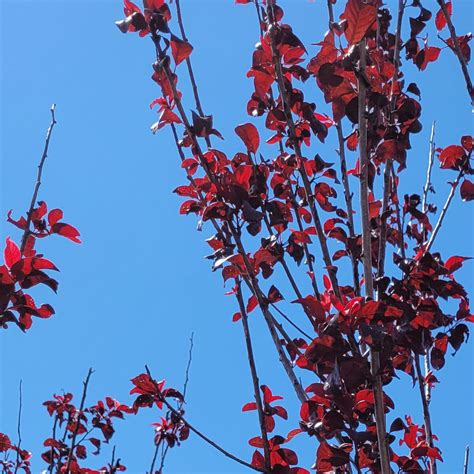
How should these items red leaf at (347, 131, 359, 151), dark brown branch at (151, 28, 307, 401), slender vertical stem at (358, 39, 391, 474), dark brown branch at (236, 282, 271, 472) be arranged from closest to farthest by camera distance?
slender vertical stem at (358, 39, 391, 474)
dark brown branch at (236, 282, 271, 472)
dark brown branch at (151, 28, 307, 401)
red leaf at (347, 131, 359, 151)

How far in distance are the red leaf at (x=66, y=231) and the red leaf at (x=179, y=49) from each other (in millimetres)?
599

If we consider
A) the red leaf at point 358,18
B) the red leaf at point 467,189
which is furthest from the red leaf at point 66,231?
the red leaf at point 467,189

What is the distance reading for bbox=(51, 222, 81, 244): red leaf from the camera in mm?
1803

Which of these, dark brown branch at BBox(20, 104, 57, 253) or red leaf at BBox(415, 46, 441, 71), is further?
red leaf at BBox(415, 46, 441, 71)

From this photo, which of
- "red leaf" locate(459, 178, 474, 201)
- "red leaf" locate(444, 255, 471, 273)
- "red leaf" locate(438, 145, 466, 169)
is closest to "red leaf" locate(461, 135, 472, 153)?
"red leaf" locate(438, 145, 466, 169)

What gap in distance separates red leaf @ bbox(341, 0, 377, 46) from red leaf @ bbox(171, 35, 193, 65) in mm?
486

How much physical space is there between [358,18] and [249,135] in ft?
1.67

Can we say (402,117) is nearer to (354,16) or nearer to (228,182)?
(354,16)

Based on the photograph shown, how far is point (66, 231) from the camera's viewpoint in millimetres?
1813

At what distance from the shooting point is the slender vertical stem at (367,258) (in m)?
1.33

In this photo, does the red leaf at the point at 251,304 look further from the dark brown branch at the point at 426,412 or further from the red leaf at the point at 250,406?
the dark brown branch at the point at 426,412

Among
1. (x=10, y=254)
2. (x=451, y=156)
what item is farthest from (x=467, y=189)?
(x=10, y=254)

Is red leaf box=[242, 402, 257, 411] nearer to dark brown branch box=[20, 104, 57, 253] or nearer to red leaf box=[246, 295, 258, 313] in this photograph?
red leaf box=[246, 295, 258, 313]

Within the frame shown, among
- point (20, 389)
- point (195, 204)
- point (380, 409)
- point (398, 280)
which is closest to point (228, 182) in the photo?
point (195, 204)
